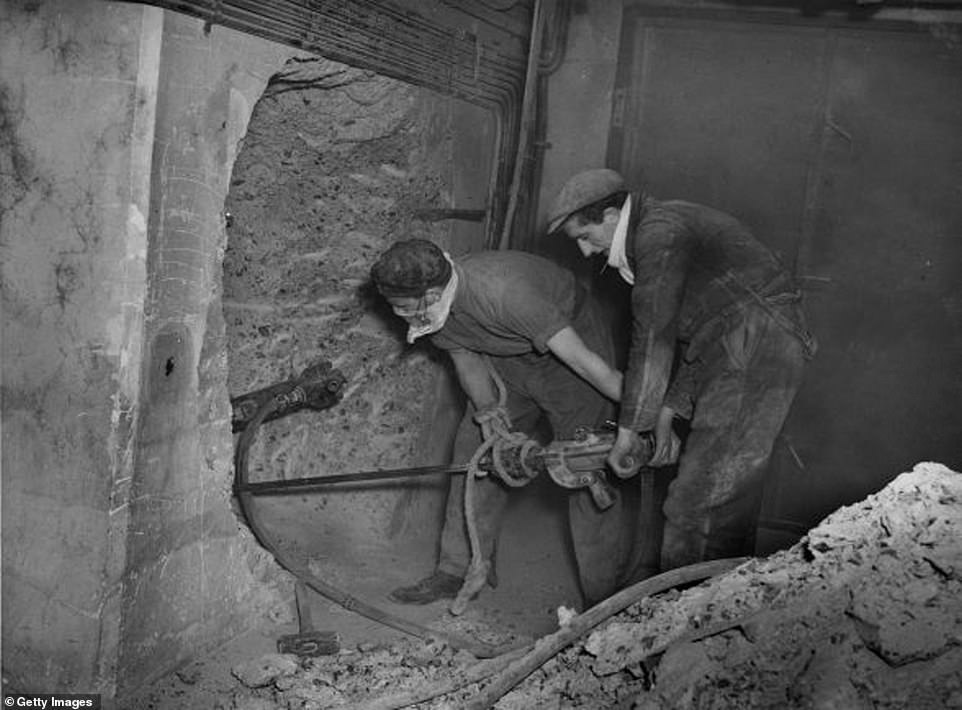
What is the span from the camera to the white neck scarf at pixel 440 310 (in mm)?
3801

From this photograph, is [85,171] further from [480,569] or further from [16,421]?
[480,569]

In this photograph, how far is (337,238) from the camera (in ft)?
14.8

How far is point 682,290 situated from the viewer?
→ 3.62m

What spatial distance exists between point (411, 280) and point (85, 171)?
1.23m

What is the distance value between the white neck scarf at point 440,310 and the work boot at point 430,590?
1.20 meters

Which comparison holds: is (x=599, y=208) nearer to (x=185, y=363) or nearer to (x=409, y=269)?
(x=409, y=269)

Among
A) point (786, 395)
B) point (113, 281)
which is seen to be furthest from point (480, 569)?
point (113, 281)

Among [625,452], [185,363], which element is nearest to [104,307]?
[185,363]

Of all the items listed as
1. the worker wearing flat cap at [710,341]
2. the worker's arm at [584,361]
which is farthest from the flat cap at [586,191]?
the worker's arm at [584,361]

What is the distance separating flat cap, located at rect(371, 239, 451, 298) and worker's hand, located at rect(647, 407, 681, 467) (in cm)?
103

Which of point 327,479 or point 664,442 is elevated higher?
point 664,442

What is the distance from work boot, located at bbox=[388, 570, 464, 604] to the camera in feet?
14.0

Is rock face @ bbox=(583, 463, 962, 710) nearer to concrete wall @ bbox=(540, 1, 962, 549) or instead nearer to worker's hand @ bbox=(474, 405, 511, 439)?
worker's hand @ bbox=(474, 405, 511, 439)

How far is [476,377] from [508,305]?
53cm
